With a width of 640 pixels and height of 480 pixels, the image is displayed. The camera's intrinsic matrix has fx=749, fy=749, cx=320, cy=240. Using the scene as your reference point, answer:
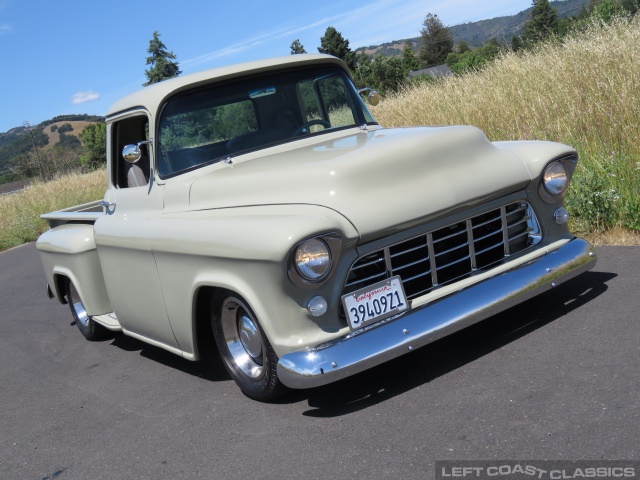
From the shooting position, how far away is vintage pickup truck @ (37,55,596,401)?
347cm

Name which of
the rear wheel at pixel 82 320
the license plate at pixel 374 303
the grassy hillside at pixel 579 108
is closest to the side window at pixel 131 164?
the rear wheel at pixel 82 320

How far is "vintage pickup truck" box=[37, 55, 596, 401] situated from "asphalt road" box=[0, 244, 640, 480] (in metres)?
0.27

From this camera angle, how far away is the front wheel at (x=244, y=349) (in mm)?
3775

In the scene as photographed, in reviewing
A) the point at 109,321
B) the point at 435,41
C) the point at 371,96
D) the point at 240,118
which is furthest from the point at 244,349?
the point at 435,41

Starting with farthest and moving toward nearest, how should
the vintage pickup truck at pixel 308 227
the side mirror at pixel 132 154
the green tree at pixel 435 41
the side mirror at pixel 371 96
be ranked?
the green tree at pixel 435 41
the side mirror at pixel 371 96
the side mirror at pixel 132 154
the vintage pickup truck at pixel 308 227

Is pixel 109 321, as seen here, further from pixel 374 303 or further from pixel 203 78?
pixel 374 303

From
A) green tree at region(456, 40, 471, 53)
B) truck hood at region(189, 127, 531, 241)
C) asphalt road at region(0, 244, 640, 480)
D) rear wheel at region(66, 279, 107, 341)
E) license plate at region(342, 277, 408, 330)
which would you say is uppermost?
green tree at region(456, 40, 471, 53)

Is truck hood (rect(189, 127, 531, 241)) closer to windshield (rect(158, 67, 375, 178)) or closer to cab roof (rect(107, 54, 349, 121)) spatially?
windshield (rect(158, 67, 375, 178))

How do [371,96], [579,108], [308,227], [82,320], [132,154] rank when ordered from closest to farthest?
1. [308,227]
2. [132,154]
3. [371,96]
4. [82,320]
5. [579,108]

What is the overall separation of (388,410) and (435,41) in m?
113

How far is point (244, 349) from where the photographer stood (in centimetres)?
405

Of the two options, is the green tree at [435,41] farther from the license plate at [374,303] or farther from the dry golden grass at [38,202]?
the license plate at [374,303]

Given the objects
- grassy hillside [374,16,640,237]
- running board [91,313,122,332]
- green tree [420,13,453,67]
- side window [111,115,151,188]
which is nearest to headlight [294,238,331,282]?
side window [111,115,151,188]

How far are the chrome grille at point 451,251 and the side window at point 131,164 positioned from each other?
2113mm
